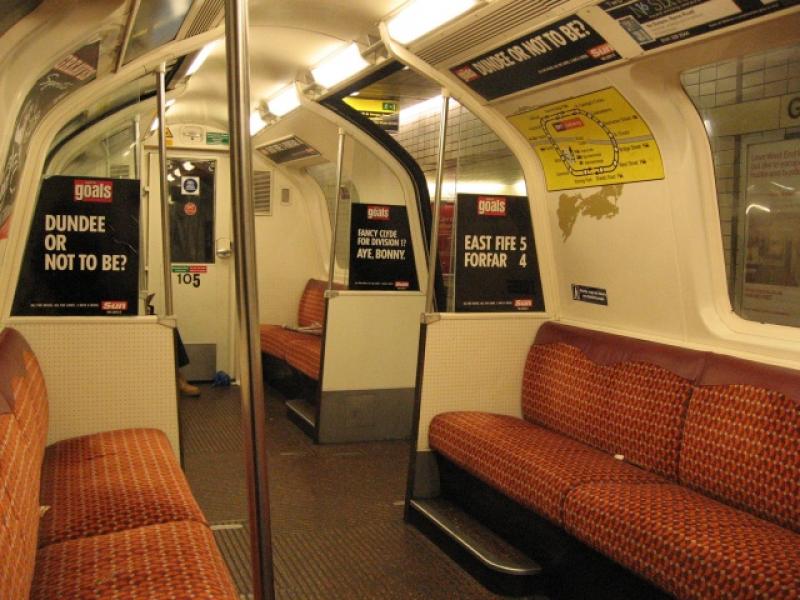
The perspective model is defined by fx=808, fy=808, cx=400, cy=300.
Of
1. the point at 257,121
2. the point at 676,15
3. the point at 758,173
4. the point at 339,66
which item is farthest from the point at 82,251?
the point at 257,121

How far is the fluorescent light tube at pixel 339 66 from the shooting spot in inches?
207

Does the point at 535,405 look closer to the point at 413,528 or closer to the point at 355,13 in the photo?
the point at 413,528

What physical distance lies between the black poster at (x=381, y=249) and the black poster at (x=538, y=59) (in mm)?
2061

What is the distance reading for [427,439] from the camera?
15.3 feet

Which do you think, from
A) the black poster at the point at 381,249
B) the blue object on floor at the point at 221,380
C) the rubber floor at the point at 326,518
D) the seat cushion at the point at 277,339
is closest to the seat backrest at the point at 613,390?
the rubber floor at the point at 326,518

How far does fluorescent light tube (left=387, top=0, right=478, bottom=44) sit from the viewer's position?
12.5 ft

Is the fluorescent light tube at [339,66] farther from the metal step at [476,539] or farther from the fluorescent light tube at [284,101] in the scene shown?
the metal step at [476,539]

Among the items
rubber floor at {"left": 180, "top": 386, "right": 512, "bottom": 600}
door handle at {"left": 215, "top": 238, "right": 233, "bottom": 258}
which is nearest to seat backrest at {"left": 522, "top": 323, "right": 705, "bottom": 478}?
rubber floor at {"left": 180, "top": 386, "right": 512, "bottom": 600}

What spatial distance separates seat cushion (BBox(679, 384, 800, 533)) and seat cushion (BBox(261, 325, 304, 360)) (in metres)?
4.93

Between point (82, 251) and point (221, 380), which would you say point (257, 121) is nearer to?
point (221, 380)

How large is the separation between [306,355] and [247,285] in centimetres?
603

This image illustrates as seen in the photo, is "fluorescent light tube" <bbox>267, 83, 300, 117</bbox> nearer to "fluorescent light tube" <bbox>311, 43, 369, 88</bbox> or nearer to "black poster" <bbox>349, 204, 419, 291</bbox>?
"fluorescent light tube" <bbox>311, 43, 369, 88</bbox>

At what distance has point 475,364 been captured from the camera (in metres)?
4.75

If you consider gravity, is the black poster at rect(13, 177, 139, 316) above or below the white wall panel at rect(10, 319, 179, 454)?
above
